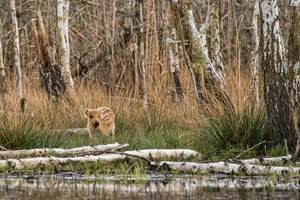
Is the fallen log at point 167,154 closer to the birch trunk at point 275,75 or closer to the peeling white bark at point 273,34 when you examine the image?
the birch trunk at point 275,75

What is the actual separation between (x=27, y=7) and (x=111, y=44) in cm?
497

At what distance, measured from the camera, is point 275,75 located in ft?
37.4

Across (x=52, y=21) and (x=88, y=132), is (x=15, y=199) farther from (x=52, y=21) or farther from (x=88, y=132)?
(x=52, y=21)

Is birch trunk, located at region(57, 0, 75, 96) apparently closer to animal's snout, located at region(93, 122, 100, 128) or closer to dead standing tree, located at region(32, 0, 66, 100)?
dead standing tree, located at region(32, 0, 66, 100)

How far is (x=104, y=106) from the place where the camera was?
16922 mm

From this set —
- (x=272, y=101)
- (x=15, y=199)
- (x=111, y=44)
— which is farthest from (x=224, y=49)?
(x=15, y=199)

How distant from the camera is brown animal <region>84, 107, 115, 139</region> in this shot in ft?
49.8

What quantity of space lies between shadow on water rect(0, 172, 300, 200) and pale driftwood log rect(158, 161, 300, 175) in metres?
0.09

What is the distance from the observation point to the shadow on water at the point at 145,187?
8578 mm

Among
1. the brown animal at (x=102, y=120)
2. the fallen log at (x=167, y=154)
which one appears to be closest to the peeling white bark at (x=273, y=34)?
the fallen log at (x=167, y=154)

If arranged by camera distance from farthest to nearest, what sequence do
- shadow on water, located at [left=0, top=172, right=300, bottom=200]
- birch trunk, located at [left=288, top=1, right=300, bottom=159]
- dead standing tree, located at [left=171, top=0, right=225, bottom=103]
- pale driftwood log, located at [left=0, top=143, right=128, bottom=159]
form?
dead standing tree, located at [left=171, top=0, right=225, bottom=103], pale driftwood log, located at [left=0, top=143, right=128, bottom=159], birch trunk, located at [left=288, top=1, right=300, bottom=159], shadow on water, located at [left=0, top=172, right=300, bottom=200]

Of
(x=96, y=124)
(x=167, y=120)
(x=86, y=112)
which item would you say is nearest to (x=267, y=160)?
(x=96, y=124)

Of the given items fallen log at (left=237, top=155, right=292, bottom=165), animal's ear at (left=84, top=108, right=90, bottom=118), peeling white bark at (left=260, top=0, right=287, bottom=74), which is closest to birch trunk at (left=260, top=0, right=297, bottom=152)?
peeling white bark at (left=260, top=0, right=287, bottom=74)

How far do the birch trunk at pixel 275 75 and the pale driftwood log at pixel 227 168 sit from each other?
1.56 metres
